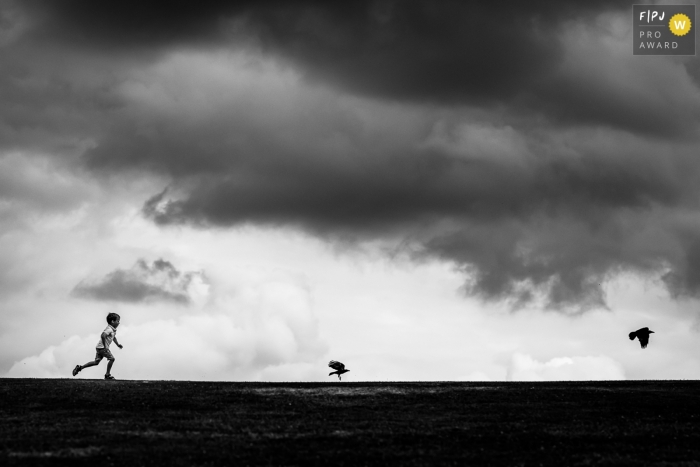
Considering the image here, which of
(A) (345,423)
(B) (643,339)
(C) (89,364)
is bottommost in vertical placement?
(A) (345,423)

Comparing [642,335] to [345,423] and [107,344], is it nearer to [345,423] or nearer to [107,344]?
[345,423]

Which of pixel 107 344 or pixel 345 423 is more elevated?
pixel 107 344

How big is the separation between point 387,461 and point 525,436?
4151mm

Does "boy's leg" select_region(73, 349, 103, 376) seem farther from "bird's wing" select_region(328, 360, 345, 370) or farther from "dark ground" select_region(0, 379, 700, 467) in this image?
"bird's wing" select_region(328, 360, 345, 370)

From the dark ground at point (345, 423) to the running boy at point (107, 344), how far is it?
179 centimetres

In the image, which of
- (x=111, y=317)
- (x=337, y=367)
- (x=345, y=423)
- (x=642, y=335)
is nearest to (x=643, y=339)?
(x=642, y=335)

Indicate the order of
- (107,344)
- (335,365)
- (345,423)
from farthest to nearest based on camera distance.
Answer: (335,365), (107,344), (345,423)

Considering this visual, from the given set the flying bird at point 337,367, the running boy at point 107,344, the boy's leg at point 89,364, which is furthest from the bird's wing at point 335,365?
the boy's leg at point 89,364

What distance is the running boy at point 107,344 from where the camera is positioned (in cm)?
2938

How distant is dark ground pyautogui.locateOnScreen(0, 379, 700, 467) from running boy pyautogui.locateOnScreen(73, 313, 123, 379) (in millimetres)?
1788

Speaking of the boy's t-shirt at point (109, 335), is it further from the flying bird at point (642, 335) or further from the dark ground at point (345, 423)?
the flying bird at point (642, 335)

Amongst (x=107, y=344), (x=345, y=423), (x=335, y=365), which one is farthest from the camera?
(x=335, y=365)

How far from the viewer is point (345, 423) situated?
800 inches

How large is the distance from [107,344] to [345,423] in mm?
12652
